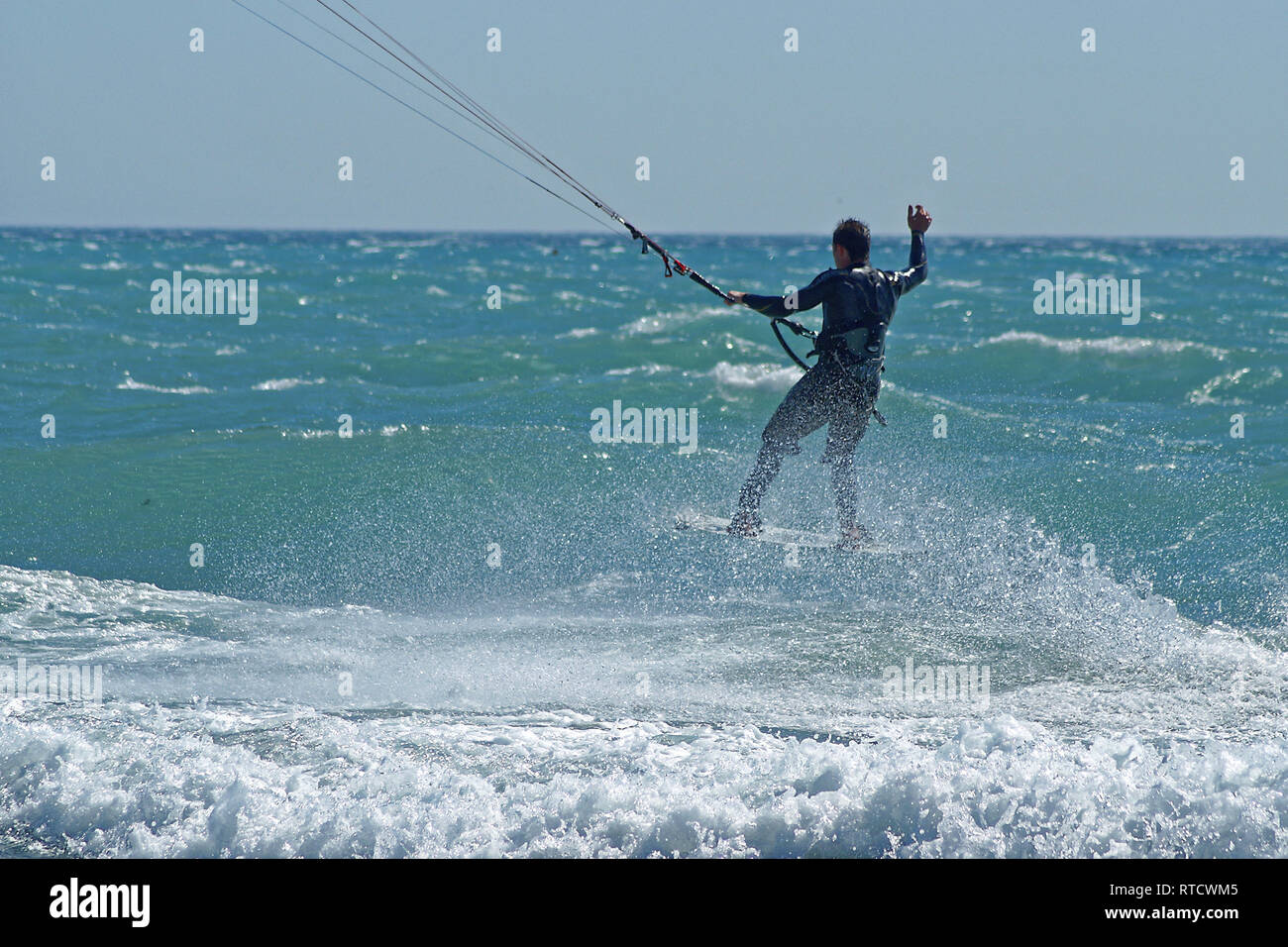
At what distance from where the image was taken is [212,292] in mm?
26953

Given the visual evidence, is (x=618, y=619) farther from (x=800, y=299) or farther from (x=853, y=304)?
(x=853, y=304)

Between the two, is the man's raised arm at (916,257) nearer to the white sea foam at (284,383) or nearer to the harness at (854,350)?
the harness at (854,350)

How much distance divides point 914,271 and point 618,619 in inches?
115

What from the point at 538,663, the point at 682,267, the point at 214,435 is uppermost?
the point at 682,267

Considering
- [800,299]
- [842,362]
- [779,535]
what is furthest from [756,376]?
[800,299]

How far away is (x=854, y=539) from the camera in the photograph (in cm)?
789

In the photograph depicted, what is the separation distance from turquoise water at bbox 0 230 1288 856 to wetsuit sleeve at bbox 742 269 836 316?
1.53 m

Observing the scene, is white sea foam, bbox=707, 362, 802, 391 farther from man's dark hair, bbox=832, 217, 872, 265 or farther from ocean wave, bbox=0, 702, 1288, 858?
ocean wave, bbox=0, 702, 1288, 858

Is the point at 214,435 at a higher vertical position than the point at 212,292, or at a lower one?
lower

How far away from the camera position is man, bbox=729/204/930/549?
7.47 metres

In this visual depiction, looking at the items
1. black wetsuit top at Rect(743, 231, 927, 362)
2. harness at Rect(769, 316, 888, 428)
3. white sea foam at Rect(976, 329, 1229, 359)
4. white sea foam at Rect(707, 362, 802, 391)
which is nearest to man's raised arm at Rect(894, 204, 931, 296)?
black wetsuit top at Rect(743, 231, 927, 362)
